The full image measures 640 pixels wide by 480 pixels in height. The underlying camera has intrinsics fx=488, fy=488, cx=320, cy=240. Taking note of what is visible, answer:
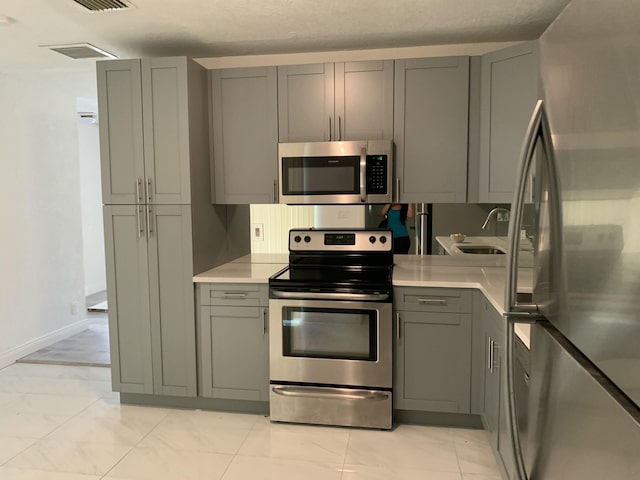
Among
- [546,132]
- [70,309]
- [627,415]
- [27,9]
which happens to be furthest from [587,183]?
[70,309]

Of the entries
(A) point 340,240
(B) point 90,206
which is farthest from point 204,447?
(B) point 90,206

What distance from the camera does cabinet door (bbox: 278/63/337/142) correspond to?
321cm

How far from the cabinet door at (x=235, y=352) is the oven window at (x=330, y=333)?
187 millimetres

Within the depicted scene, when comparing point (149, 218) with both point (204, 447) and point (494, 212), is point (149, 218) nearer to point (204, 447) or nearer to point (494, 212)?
point (204, 447)

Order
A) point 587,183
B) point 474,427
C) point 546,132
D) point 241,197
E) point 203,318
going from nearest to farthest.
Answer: point 587,183
point 546,132
point 474,427
point 203,318
point 241,197

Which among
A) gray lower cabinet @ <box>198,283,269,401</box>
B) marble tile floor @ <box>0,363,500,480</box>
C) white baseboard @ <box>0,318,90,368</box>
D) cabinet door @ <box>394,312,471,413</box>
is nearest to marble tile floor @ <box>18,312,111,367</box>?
white baseboard @ <box>0,318,90,368</box>

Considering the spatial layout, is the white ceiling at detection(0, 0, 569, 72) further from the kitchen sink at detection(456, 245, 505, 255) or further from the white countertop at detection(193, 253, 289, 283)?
the white countertop at detection(193, 253, 289, 283)

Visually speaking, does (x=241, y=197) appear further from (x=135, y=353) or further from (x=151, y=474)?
(x=151, y=474)

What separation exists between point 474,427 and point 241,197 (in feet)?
6.89

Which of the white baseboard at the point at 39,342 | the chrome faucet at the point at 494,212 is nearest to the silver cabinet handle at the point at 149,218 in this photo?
the white baseboard at the point at 39,342

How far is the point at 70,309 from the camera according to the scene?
484 cm

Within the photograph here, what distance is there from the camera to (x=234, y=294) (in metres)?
3.12

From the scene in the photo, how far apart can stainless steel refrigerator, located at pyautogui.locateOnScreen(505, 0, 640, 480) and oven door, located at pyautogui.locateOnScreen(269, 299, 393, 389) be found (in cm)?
177

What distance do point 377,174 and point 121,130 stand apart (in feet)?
5.49
